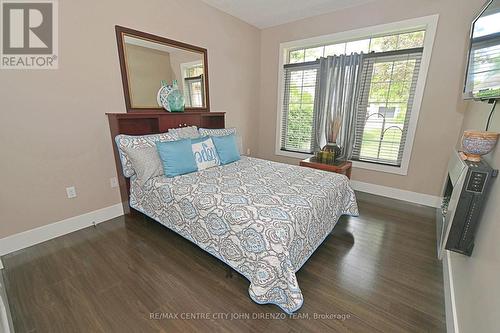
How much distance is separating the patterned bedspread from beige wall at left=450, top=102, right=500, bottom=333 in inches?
32.8

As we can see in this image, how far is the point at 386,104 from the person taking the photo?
3.00m

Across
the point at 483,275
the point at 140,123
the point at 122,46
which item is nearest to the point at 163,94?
the point at 140,123

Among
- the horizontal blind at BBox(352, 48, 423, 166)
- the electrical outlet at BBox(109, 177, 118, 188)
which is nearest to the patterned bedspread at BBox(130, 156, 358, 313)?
the electrical outlet at BBox(109, 177, 118, 188)

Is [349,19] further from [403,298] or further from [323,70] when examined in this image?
[403,298]

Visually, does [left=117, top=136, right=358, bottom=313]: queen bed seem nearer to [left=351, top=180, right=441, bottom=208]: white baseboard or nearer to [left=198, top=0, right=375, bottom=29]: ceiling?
[left=351, top=180, right=441, bottom=208]: white baseboard

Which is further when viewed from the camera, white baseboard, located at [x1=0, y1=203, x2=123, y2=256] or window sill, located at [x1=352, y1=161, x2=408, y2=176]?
window sill, located at [x1=352, y1=161, x2=408, y2=176]

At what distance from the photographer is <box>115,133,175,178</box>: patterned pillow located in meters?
2.17

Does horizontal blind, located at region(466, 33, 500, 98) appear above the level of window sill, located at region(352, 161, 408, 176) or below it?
above

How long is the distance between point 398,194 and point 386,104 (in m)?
1.32

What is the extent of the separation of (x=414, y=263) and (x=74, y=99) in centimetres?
350

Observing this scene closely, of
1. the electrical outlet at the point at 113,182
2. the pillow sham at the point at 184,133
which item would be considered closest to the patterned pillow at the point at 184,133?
the pillow sham at the point at 184,133

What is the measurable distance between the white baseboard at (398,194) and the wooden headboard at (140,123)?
2.73m

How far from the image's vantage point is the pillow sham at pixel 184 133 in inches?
102

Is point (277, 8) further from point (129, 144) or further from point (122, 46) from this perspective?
point (129, 144)
